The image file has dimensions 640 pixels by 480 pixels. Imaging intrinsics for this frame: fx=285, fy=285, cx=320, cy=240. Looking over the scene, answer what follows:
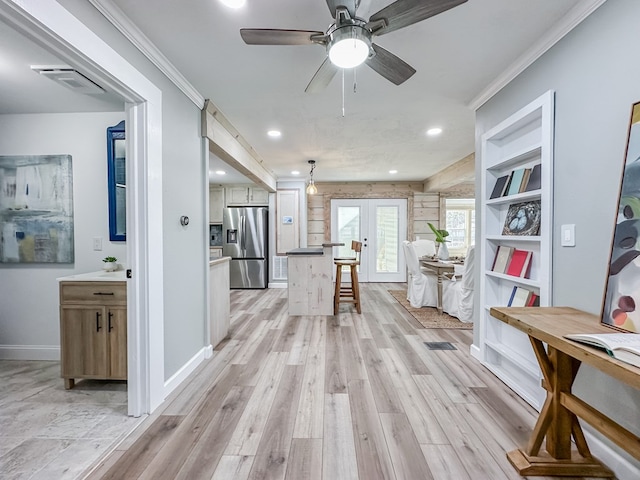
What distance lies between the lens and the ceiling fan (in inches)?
48.8

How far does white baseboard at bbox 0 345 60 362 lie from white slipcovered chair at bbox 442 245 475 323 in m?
4.41

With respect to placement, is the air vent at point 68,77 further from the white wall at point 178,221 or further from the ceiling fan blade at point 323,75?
the ceiling fan blade at point 323,75

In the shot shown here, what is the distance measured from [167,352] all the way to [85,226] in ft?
4.93

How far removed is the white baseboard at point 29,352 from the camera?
2645 mm

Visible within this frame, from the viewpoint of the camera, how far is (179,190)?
7.37 feet

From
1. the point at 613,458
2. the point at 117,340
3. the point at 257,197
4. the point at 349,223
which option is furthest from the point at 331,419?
the point at 349,223

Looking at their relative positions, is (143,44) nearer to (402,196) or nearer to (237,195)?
(237,195)

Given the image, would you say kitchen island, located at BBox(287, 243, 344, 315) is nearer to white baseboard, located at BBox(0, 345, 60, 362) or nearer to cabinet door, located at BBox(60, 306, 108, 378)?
cabinet door, located at BBox(60, 306, 108, 378)

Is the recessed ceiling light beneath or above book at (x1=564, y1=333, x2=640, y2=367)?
above

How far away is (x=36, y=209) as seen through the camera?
8.52 ft

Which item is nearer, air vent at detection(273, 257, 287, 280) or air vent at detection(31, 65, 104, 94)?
air vent at detection(31, 65, 104, 94)

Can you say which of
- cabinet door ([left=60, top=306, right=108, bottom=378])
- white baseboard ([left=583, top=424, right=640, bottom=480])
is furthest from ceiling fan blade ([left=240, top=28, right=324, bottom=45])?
white baseboard ([left=583, top=424, right=640, bottom=480])

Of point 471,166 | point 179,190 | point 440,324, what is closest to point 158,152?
point 179,190

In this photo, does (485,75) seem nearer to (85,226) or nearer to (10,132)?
(85,226)
